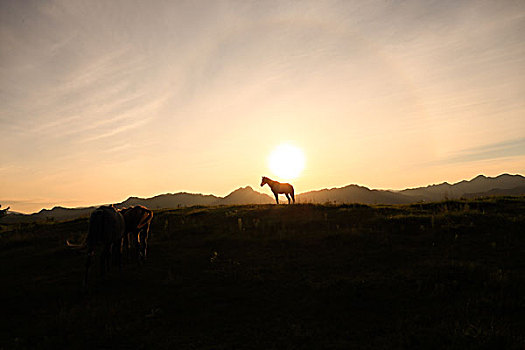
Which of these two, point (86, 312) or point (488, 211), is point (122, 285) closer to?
point (86, 312)

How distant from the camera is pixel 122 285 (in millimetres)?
9656

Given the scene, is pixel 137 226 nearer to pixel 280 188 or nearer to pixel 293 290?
pixel 293 290

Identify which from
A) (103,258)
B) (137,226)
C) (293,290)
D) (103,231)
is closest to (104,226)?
(103,231)

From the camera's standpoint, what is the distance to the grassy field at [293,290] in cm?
622

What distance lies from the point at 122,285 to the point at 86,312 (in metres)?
1.99

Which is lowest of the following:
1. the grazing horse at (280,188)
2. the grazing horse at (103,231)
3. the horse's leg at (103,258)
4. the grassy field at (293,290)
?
the grassy field at (293,290)

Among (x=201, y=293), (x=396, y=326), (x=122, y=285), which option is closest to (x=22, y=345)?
(x=122, y=285)

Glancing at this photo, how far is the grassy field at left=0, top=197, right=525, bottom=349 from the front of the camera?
6.22 m

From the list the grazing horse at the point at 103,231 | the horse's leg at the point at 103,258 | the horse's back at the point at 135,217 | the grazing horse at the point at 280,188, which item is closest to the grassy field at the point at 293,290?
the horse's leg at the point at 103,258

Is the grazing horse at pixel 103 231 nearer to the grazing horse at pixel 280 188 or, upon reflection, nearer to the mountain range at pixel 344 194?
the grazing horse at pixel 280 188

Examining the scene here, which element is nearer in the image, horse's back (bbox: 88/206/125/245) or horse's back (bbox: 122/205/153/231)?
horse's back (bbox: 88/206/125/245)

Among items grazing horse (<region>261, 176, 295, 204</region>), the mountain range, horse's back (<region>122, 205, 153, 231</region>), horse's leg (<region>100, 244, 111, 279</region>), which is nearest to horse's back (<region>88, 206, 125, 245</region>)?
horse's leg (<region>100, 244, 111, 279</region>)

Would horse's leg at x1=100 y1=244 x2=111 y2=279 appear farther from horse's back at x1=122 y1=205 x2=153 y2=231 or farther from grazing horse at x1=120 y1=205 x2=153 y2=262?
horse's back at x1=122 y1=205 x2=153 y2=231

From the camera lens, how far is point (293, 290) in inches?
339
